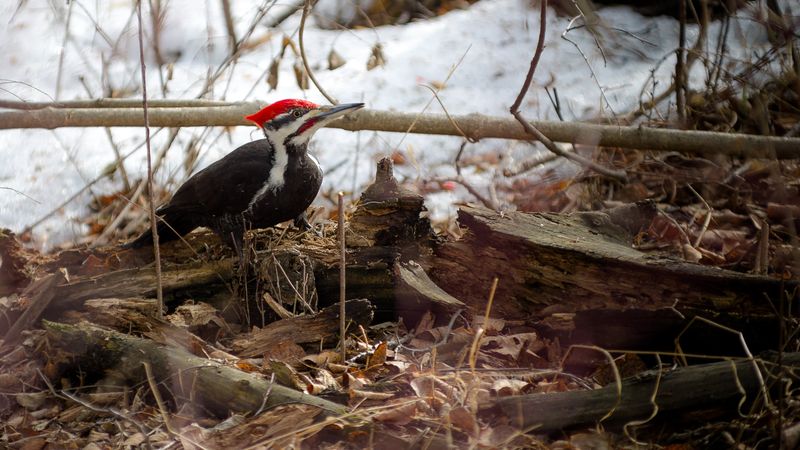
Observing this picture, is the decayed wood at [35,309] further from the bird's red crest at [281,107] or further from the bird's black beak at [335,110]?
the bird's black beak at [335,110]

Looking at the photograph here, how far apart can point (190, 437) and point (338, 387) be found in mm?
530

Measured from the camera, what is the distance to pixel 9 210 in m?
5.03

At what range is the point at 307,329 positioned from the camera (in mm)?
3094

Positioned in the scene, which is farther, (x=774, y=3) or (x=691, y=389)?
(x=774, y=3)

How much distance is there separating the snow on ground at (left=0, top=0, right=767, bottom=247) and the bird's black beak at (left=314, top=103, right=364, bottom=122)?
57.5 inches

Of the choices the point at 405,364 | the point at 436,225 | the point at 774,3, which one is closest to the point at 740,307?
the point at 405,364

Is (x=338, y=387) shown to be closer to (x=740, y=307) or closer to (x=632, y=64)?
(x=740, y=307)

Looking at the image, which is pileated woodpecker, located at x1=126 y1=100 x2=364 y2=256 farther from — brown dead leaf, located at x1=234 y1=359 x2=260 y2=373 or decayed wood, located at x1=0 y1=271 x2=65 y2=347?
brown dead leaf, located at x1=234 y1=359 x2=260 y2=373

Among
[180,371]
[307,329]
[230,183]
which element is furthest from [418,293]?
[230,183]

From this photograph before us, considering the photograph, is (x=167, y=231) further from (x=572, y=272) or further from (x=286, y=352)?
(x=572, y=272)

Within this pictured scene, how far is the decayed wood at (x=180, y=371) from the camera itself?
8.34 feet

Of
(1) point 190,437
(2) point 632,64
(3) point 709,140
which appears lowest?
(1) point 190,437

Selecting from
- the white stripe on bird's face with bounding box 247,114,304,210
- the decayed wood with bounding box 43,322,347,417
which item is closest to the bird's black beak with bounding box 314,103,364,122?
the white stripe on bird's face with bounding box 247,114,304,210

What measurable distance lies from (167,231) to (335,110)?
109cm
